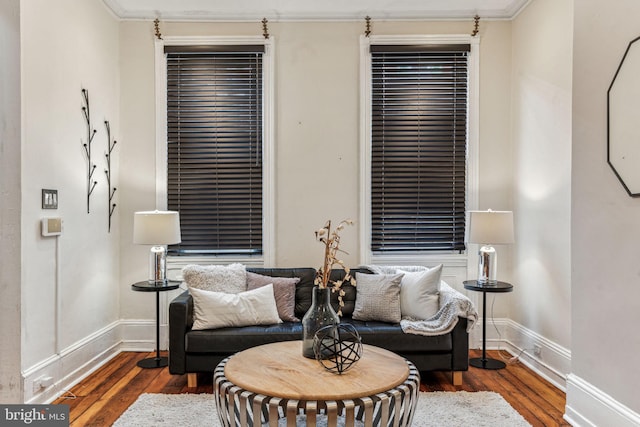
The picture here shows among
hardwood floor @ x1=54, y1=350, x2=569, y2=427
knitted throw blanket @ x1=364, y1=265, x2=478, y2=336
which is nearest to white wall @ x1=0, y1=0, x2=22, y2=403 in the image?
hardwood floor @ x1=54, y1=350, x2=569, y2=427

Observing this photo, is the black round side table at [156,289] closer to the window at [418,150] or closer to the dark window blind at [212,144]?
the dark window blind at [212,144]

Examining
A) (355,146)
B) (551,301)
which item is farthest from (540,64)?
(551,301)

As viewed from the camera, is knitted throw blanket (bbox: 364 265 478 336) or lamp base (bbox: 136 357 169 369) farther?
lamp base (bbox: 136 357 169 369)

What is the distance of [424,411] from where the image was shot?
274 centimetres

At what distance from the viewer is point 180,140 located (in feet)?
13.4

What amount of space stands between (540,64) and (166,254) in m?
3.67

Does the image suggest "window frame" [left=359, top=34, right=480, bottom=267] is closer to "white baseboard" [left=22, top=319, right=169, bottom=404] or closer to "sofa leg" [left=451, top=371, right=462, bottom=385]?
"sofa leg" [left=451, top=371, right=462, bottom=385]

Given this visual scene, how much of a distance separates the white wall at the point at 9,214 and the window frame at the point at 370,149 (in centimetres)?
269

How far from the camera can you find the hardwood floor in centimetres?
274

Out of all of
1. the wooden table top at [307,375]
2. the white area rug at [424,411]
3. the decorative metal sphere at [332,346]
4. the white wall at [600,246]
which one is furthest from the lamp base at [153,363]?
the white wall at [600,246]

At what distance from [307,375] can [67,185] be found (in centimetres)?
238

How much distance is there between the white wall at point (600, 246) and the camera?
217 centimetres

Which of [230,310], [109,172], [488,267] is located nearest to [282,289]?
[230,310]

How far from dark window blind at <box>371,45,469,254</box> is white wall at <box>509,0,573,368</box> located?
1.64 feet
